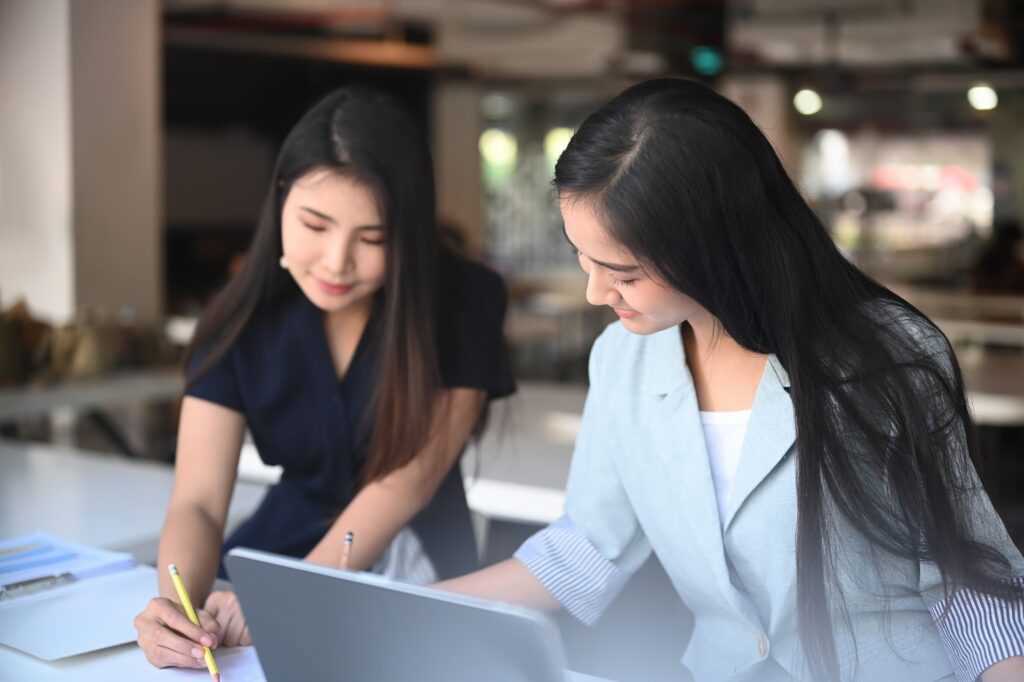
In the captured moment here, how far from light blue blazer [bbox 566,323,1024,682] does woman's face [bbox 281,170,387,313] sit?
40 centimetres

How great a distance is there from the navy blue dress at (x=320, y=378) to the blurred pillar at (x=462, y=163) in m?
6.93

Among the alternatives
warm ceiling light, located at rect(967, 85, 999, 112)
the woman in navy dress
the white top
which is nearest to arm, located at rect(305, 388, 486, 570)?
the woman in navy dress

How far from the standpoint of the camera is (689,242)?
1.33 m

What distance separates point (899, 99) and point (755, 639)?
6287 mm

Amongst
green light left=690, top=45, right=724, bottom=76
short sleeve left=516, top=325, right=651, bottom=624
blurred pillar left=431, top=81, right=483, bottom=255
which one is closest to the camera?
short sleeve left=516, top=325, right=651, bottom=624

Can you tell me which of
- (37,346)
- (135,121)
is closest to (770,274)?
(37,346)

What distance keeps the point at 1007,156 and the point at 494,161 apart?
3.61 meters

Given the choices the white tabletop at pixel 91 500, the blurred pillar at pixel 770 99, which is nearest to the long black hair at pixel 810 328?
the white tabletop at pixel 91 500

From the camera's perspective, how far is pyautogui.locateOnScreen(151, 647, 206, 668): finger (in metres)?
1.48

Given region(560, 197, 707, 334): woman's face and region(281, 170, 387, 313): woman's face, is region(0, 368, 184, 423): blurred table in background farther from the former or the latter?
region(560, 197, 707, 334): woman's face

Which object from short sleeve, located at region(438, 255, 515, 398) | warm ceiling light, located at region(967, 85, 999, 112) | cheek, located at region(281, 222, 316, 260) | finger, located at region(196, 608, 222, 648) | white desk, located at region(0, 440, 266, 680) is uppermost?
warm ceiling light, located at region(967, 85, 999, 112)

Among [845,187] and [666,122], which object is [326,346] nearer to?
[666,122]

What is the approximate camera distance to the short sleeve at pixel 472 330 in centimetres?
208

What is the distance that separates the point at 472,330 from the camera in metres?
2.10
